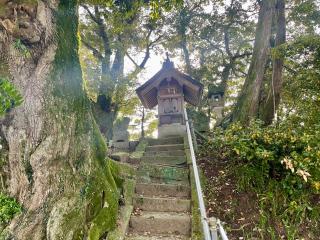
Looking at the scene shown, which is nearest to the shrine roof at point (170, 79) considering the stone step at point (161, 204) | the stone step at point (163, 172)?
the stone step at point (163, 172)

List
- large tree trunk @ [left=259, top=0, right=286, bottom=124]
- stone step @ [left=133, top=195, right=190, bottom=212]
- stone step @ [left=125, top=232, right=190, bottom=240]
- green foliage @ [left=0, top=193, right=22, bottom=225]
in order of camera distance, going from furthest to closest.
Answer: large tree trunk @ [left=259, top=0, right=286, bottom=124] → stone step @ [left=133, top=195, right=190, bottom=212] → stone step @ [left=125, top=232, right=190, bottom=240] → green foliage @ [left=0, top=193, right=22, bottom=225]

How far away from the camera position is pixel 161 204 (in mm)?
4336

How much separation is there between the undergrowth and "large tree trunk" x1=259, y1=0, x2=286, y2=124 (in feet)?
9.10

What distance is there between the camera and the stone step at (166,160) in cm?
625

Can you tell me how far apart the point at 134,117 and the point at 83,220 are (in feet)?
66.2

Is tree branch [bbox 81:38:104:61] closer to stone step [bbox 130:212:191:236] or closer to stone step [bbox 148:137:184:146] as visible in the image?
stone step [bbox 148:137:184:146]

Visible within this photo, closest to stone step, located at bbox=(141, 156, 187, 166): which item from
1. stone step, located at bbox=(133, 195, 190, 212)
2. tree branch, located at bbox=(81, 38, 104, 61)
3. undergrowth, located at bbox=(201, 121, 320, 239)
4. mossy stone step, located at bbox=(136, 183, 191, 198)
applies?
mossy stone step, located at bbox=(136, 183, 191, 198)

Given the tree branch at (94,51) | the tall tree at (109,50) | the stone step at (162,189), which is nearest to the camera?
the stone step at (162,189)

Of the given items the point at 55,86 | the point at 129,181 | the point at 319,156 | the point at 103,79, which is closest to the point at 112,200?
the point at 129,181

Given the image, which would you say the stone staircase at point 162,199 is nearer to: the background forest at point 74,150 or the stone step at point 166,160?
the stone step at point 166,160

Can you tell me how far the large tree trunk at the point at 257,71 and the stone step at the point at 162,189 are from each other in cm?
358

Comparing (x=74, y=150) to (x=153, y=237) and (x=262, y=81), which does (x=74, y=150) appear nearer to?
(x=153, y=237)

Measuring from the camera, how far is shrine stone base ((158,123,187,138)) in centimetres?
913

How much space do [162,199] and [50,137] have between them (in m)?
2.17
